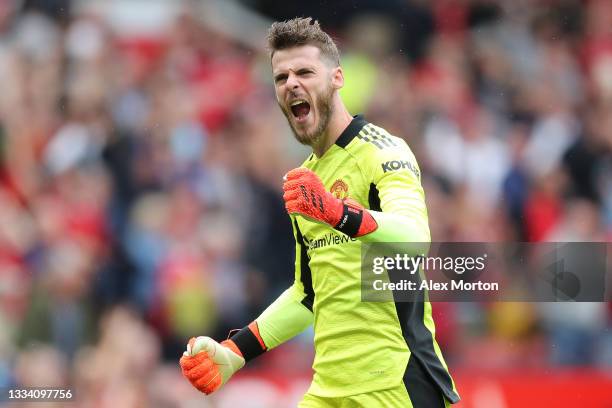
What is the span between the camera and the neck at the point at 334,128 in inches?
197

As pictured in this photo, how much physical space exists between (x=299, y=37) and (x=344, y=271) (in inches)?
43.3

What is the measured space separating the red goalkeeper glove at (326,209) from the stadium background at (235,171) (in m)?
4.32

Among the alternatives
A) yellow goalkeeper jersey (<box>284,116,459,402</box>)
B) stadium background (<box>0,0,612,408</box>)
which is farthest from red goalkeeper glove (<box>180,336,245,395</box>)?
stadium background (<box>0,0,612,408</box>)

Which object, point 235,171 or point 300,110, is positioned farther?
point 235,171

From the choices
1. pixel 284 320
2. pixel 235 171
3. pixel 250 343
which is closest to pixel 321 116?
pixel 284 320

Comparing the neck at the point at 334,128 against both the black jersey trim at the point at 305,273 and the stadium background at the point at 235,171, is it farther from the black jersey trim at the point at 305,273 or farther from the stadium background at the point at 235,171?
the stadium background at the point at 235,171

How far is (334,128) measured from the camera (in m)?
5.00

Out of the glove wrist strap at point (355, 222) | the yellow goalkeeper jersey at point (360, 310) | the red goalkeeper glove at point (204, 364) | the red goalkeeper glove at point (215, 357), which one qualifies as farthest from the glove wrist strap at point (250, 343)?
the glove wrist strap at point (355, 222)

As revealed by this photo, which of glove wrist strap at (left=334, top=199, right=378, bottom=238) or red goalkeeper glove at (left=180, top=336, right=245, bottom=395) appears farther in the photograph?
red goalkeeper glove at (left=180, top=336, right=245, bottom=395)

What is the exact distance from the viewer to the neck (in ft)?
16.4

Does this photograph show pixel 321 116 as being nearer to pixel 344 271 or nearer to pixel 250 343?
pixel 344 271

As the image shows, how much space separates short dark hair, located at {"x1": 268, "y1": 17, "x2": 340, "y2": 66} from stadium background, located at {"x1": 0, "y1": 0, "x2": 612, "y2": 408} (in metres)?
3.85

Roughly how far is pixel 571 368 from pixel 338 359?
14.0 feet

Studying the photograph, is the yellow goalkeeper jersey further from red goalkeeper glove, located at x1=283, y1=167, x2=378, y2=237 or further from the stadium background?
the stadium background
